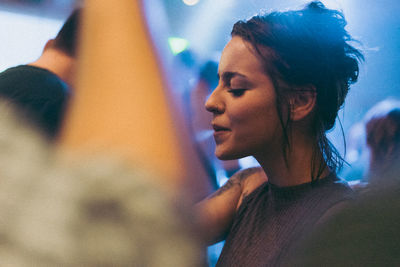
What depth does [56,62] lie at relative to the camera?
57cm

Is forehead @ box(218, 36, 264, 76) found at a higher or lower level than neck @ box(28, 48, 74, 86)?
lower

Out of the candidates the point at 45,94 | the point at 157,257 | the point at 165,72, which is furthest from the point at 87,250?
the point at 45,94

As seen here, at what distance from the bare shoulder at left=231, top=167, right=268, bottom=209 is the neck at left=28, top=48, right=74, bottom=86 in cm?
51

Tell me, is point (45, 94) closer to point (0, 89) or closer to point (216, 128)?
point (0, 89)

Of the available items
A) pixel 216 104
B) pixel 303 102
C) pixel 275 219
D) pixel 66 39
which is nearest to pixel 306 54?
pixel 303 102

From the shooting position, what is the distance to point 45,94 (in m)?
0.52

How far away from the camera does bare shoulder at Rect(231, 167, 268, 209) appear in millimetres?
802

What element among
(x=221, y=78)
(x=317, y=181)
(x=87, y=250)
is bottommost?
(x=317, y=181)

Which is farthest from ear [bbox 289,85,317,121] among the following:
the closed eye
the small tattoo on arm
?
the small tattoo on arm

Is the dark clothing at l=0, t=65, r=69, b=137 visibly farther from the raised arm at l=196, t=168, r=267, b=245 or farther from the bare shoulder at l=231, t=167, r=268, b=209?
the bare shoulder at l=231, t=167, r=268, b=209

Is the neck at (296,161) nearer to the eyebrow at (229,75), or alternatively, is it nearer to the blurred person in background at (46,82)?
the eyebrow at (229,75)

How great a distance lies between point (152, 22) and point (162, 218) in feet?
0.76

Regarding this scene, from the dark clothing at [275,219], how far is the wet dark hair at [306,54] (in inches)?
2.0

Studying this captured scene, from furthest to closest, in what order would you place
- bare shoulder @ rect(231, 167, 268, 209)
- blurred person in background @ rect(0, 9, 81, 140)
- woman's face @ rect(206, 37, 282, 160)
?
bare shoulder @ rect(231, 167, 268, 209) < woman's face @ rect(206, 37, 282, 160) < blurred person in background @ rect(0, 9, 81, 140)
